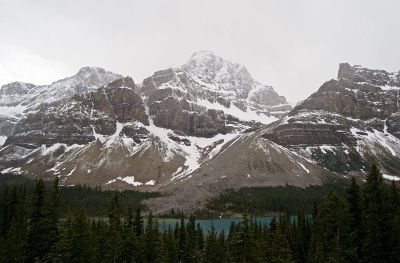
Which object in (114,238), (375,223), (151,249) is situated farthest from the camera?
(114,238)

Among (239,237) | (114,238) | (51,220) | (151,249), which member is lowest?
(151,249)

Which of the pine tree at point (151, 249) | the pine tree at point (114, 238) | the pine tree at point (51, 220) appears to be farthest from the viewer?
the pine tree at point (114, 238)

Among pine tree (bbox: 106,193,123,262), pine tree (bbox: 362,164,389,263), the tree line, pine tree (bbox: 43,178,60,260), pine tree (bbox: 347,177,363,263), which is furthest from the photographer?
pine tree (bbox: 106,193,123,262)

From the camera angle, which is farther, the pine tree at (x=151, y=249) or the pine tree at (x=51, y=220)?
the pine tree at (x=151, y=249)

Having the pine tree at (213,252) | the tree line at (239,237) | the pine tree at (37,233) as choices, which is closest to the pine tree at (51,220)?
the tree line at (239,237)

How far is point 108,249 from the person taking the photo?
75.4m

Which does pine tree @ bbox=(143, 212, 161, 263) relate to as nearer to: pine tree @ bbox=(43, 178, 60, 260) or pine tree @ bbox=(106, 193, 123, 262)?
pine tree @ bbox=(106, 193, 123, 262)

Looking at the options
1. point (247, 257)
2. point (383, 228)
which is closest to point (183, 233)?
point (247, 257)

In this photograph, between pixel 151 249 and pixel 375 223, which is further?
pixel 151 249

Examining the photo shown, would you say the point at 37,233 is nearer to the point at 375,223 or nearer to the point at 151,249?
the point at 151,249

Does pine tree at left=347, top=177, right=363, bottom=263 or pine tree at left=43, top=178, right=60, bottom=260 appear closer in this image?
pine tree at left=347, top=177, right=363, bottom=263

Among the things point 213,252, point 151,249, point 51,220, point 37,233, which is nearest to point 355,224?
point 151,249

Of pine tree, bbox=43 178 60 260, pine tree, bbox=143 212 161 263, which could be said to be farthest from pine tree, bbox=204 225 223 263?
pine tree, bbox=43 178 60 260

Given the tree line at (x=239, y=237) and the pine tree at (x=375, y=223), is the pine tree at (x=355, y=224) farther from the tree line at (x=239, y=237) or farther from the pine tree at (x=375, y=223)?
the pine tree at (x=375, y=223)
